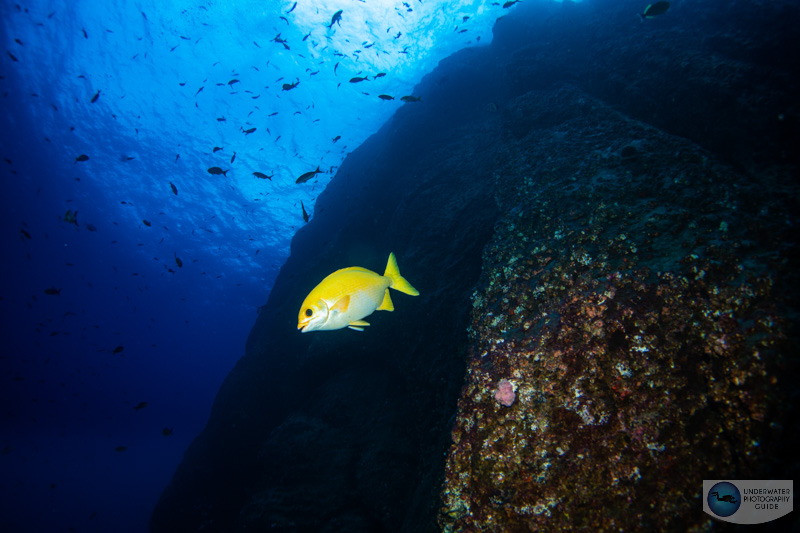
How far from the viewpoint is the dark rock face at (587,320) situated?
1.69 meters

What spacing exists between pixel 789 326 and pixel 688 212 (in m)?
1.22

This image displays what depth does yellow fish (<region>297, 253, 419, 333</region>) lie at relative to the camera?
214 cm

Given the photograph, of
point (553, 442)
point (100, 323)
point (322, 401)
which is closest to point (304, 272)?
point (322, 401)

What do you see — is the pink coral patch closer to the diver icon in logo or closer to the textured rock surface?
the textured rock surface

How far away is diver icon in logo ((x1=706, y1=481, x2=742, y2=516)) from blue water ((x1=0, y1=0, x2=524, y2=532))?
12.5m

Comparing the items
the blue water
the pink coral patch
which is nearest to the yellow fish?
the pink coral patch

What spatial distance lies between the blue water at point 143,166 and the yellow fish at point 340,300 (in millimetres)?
10349

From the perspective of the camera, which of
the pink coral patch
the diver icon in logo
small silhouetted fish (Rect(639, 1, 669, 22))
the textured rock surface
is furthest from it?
small silhouetted fish (Rect(639, 1, 669, 22))

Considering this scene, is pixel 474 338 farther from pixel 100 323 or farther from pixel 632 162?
pixel 100 323

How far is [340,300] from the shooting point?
2209 mm

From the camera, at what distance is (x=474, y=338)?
102 inches

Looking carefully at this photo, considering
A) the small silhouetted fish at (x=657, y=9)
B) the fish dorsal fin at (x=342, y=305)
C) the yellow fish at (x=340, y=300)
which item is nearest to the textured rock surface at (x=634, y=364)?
the yellow fish at (x=340, y=300)

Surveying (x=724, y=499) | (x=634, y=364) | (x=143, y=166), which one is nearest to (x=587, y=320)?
(x=634, y=364)

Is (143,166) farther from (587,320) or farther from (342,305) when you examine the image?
(587,320)
